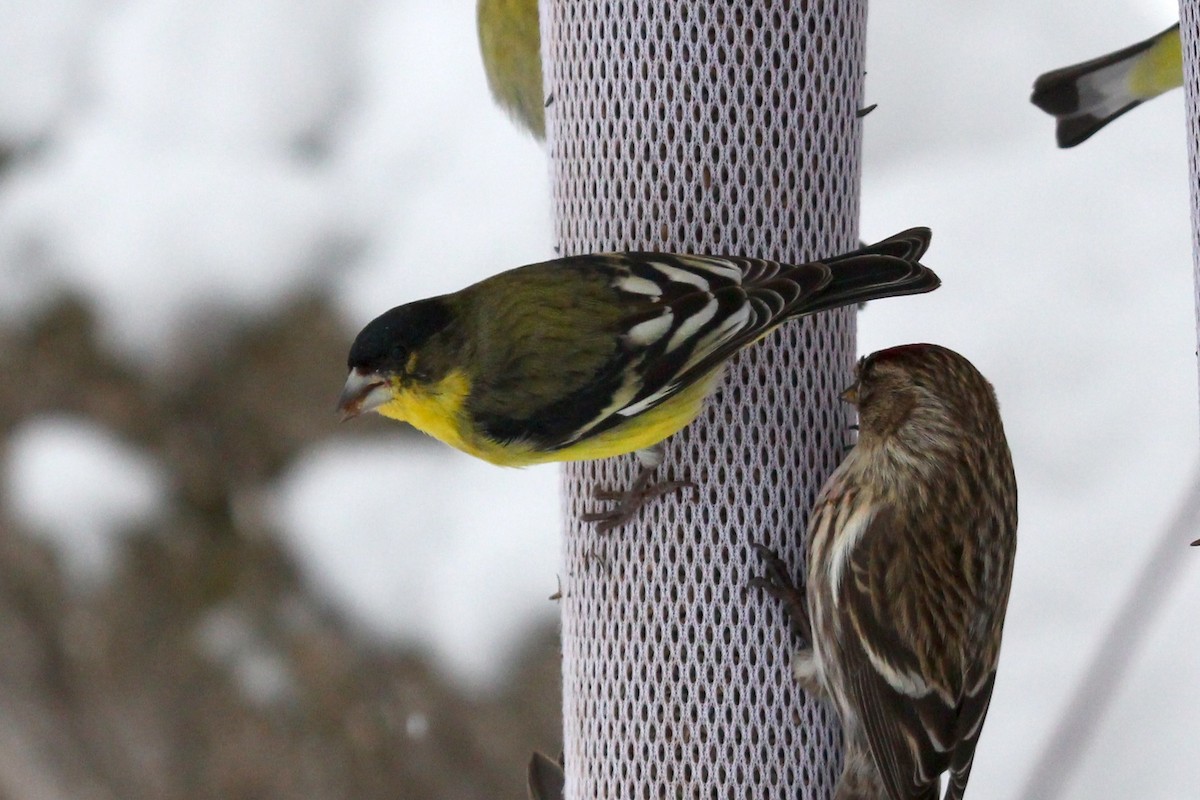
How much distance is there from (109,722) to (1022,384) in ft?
11.2

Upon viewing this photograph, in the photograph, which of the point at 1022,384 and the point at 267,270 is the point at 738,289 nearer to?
the point at 1022,384

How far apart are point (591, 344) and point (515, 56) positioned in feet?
4.59

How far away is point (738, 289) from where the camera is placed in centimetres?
241

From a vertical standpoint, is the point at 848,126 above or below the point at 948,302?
above

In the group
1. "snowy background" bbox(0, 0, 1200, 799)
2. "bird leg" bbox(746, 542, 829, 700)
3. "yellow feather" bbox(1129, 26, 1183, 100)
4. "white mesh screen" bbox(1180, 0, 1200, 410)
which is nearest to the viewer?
"white mesh screen" bbox(1180, 0, 1200, 410)

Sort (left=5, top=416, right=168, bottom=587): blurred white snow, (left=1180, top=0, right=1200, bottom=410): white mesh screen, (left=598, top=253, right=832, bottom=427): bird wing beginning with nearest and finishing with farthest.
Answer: (left=1180, top=0, right=1200, bottom=410): white mesh screen
(left=598, top=253, right=832, bottom=427): bird wing
(left=5, top=416, right=168, bottom=587): blurred white snow

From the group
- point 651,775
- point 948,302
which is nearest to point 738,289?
point 651,775

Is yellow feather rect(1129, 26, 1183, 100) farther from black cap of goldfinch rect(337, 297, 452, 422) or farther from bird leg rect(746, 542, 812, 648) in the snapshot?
black cap of goldfinch rect(337, 297, 452, 422)

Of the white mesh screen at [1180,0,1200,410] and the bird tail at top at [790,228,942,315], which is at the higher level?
the white mesh screen at [1180,0,1200,410]

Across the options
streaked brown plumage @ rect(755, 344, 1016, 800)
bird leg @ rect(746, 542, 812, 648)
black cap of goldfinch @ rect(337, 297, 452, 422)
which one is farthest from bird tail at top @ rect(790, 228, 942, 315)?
black cap of goldfinch @ rect(337, 297, 452, 422)

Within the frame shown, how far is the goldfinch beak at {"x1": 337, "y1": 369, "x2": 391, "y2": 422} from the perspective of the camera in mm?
2428

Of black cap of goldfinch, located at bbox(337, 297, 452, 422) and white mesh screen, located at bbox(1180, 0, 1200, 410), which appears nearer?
white mesh screen, located at bbox(1180, 0, 1200, 410)

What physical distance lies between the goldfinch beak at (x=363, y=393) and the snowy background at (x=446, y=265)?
2123 millimetres

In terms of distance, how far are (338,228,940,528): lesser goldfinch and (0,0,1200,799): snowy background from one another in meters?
1.93
